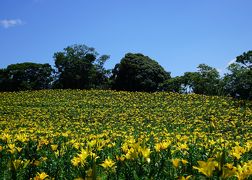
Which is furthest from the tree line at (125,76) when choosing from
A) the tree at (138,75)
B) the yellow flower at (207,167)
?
the yellow flower at (207,167)

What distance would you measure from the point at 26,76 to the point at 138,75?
16980 mm

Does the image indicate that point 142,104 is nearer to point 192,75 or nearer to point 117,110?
point 117,110

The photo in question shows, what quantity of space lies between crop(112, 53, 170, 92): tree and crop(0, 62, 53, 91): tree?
12.4 metres

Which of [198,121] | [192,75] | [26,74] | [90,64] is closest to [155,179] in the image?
A: [198,121]

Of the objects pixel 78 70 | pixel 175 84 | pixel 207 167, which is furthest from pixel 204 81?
pixel 207 167

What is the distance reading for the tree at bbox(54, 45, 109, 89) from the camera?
1532 inches

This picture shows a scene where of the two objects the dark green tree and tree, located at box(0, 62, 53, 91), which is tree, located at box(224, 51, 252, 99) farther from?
tree, located at box(0, 62, 53, 91)

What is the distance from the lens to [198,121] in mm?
15734

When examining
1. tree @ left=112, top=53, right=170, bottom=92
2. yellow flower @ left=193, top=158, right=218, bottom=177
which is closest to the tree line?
tree @ left=112, top=53, right=170, bottom=92

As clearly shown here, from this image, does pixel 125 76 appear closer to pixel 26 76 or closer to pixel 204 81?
pixel 204 81

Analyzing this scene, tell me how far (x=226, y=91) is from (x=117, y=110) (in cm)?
1163

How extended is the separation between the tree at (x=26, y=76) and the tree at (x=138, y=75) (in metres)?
12.4

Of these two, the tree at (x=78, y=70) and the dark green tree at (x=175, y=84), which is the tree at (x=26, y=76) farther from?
the dark green tree at (x=175, y=84)

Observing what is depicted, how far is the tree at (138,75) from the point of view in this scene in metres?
32.7
